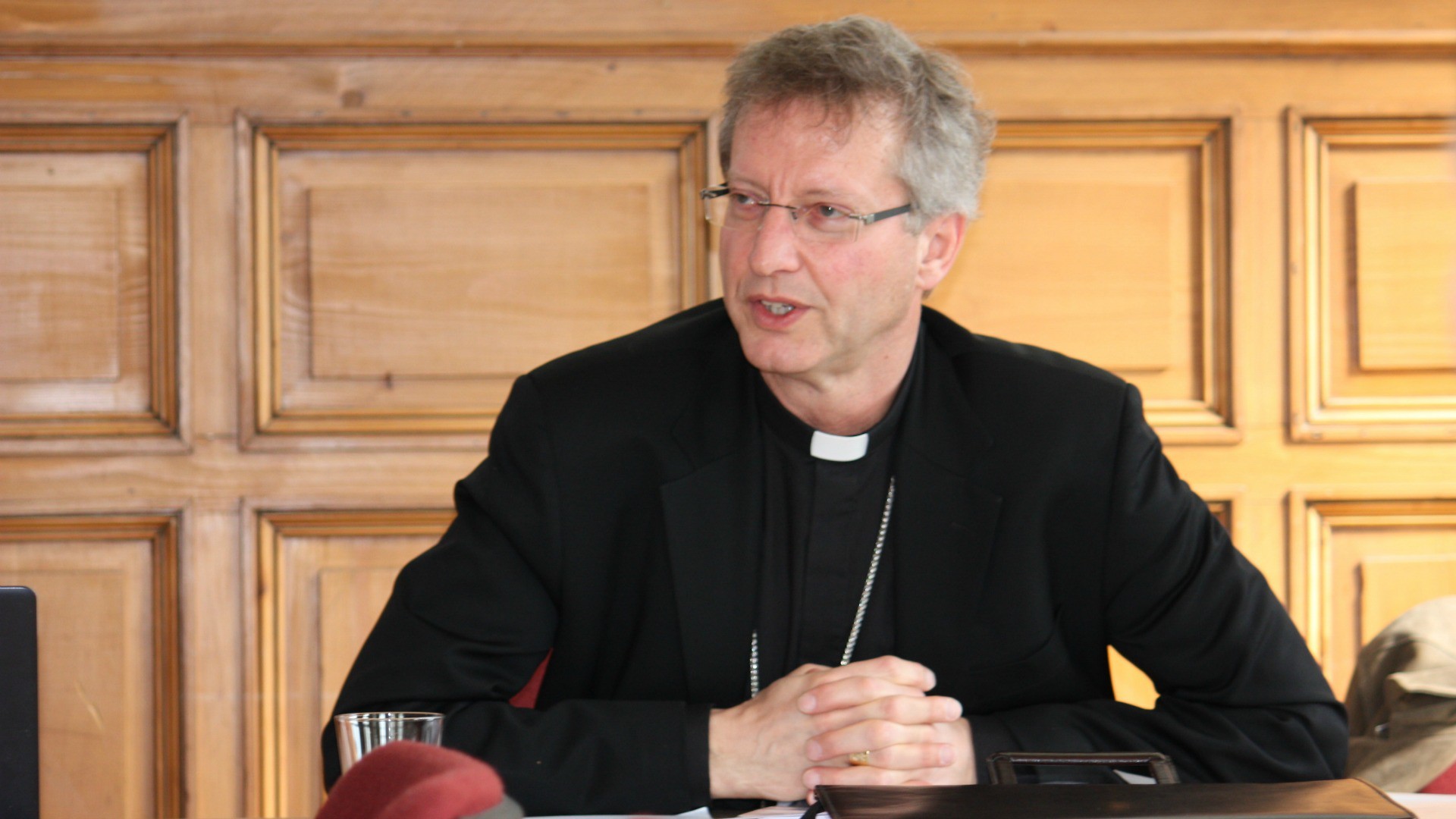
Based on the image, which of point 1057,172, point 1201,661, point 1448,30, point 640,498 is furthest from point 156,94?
point 1448,30

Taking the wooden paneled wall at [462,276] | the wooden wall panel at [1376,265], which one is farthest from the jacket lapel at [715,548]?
the wooden wall panel at [1376,265]

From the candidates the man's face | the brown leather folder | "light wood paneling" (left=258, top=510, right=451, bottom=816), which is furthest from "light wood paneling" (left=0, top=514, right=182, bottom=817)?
the brown leather folder

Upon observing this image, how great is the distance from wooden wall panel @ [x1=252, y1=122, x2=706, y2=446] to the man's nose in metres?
1.19

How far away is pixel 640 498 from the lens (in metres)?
1.74

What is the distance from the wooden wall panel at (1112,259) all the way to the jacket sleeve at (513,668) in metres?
1.40

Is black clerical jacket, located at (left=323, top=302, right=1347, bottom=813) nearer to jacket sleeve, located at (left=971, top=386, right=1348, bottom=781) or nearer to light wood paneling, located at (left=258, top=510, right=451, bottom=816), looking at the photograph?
jacket sleeve, located at (left=971, top=386, right=1348, bottom=781)

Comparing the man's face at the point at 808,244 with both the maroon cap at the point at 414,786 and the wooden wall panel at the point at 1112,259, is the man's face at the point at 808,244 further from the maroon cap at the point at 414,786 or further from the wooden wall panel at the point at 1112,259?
the wooden wall panel at the point at 1112,259

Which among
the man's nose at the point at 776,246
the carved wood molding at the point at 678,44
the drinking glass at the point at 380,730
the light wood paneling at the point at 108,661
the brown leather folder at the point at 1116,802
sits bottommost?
the light wood paneling at the point at 108,661

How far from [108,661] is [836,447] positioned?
5.84 feet

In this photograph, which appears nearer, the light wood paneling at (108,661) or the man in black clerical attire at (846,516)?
the man in black clerical attire at (846,516)

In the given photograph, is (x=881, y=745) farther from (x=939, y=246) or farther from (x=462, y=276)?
(x=462, y=276)

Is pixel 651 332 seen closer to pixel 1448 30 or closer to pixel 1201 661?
pixel 1201 661

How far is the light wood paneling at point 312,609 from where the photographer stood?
110 inches

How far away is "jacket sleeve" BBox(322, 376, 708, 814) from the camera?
1.42 m
